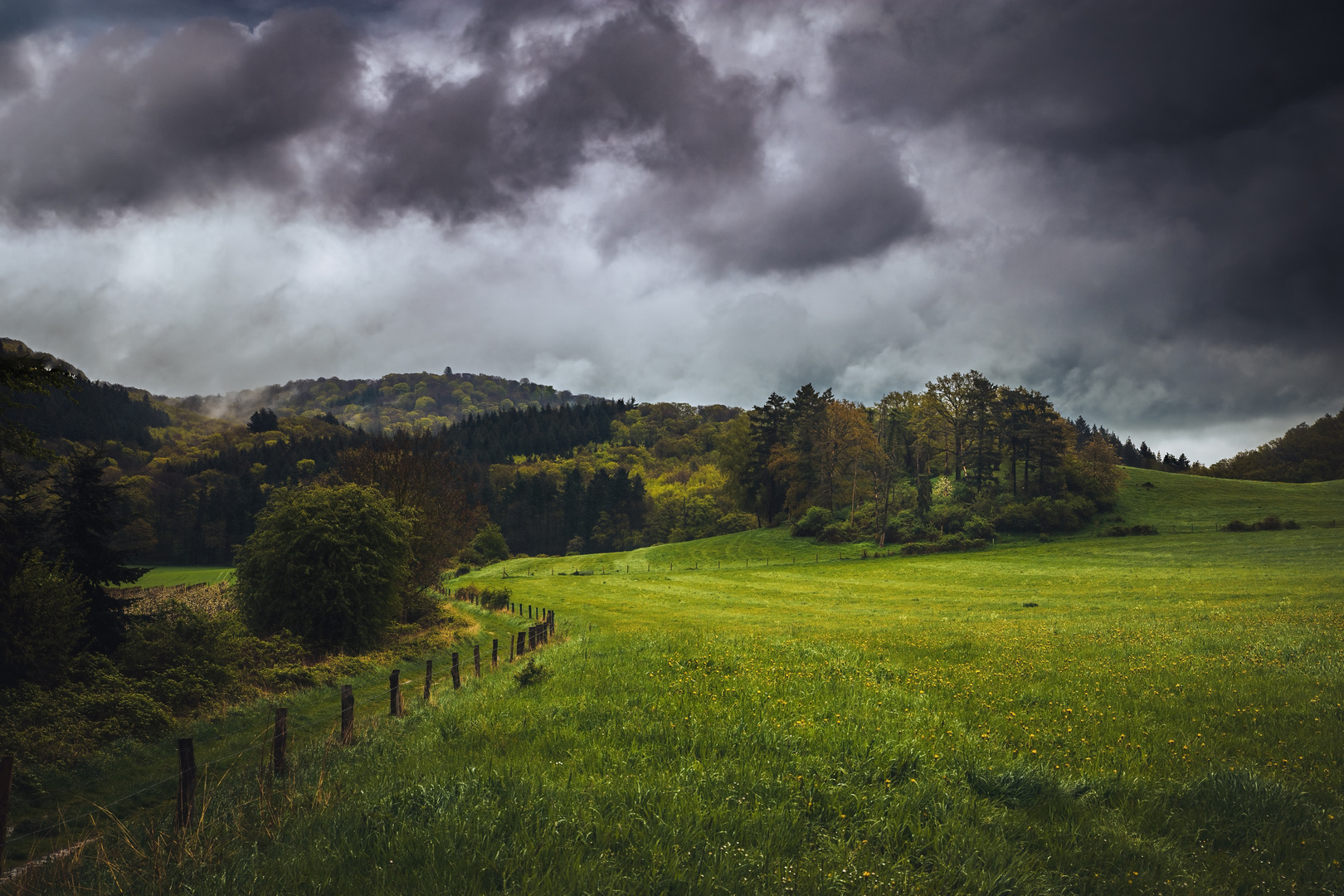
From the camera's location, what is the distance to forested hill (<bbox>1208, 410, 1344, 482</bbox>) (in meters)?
121

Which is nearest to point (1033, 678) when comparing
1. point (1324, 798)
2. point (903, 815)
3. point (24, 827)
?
point (1324, 798)

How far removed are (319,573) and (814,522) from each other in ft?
231

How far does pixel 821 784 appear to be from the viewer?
274 inches

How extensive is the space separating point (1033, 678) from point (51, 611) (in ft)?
77.9

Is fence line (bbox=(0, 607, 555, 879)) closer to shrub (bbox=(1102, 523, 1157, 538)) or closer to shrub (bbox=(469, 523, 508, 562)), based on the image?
shrub (bbox=(1102, 523, 1157, 538))

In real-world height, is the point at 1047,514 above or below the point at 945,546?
above

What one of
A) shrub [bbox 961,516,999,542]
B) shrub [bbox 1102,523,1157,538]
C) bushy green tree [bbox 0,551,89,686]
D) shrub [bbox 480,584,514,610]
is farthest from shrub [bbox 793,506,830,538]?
bushy green tree [bbox 0,551,89,686]

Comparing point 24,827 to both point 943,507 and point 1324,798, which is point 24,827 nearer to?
point 1324,798

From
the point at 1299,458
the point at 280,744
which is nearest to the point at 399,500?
the point at 280,744

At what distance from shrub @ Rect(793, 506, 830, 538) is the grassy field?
71764 millimetres

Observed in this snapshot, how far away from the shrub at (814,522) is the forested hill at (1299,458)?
83.7 m

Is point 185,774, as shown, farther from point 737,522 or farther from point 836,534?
point 737,522

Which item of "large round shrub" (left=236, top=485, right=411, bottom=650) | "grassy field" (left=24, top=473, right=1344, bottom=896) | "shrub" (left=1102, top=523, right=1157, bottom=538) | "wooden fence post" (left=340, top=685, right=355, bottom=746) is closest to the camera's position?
"grassy field" (left=24, top=473, right=1344, bottom=896)

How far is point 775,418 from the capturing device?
351ft
